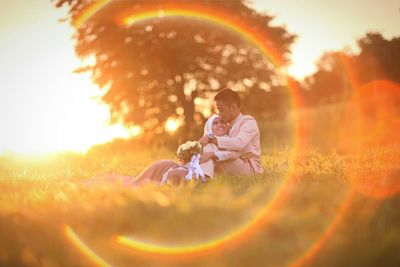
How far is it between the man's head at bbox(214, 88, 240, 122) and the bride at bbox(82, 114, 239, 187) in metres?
0.22

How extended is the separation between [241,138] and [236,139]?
11 centimetres

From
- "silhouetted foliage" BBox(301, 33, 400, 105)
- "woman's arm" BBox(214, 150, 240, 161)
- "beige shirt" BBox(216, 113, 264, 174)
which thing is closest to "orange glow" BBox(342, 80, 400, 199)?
"silhouetted foliage" BBox(301, 33, 400, 105)

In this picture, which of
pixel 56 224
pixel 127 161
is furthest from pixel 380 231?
pixel 127 161

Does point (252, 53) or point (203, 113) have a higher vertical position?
point (252, 53)

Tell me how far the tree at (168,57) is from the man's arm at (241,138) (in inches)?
407

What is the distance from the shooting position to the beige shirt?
8562mm

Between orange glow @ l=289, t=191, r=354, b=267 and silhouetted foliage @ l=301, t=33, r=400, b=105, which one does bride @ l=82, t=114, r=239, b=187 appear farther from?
silhouetted foliage @ l=301, t=33, r=400, b=105

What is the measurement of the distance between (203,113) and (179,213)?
16965mm

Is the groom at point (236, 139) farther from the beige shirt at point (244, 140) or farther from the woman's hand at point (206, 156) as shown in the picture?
the woman's hand at point (206, 156)

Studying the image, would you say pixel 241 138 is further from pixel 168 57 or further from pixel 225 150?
pixel 168 57

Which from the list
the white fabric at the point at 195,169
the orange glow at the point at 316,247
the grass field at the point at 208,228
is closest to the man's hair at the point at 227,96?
the white fabric at the point at 195,169

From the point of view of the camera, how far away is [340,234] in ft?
12.0

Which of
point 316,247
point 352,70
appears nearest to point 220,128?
point 316,247

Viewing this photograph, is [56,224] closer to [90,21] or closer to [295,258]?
[295,258]
